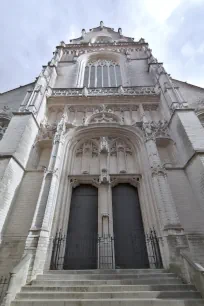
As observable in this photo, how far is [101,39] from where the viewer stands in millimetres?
24359

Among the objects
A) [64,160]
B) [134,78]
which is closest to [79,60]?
[134,78]

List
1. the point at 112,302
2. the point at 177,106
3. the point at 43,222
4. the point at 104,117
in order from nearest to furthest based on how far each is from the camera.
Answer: the point at 112,302 < the point at 43,222 < the point at 177,106 < the point at 104,117

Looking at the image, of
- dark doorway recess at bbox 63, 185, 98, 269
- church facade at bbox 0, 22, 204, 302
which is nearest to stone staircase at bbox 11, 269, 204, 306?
church facade at bbox 0, 22, 204, 302

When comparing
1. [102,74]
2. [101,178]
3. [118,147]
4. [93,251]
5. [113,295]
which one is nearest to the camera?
[113,295]

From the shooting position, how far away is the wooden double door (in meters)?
6.53

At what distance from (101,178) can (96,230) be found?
2.21m

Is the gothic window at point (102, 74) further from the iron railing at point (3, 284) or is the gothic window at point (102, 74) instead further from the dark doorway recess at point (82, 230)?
the iron railing at point (3, 284)

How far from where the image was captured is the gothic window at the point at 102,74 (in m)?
15.7

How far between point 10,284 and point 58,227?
280cm

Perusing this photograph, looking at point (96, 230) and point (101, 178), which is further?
point (101, 178)

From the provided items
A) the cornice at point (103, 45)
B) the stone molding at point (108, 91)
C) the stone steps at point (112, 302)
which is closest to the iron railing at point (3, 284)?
the stone steps at point (112, 302)

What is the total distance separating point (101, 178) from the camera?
8.31m

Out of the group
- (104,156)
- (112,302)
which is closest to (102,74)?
(104,156)

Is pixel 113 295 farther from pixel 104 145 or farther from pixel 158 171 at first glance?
pixel 104 145
